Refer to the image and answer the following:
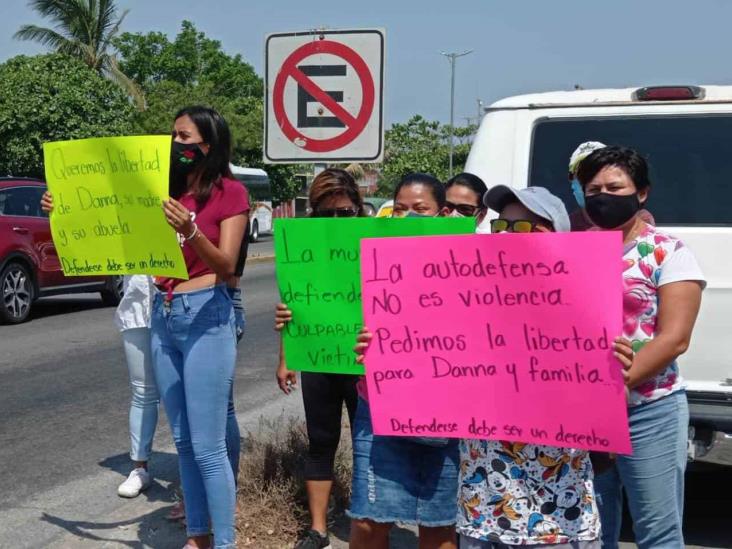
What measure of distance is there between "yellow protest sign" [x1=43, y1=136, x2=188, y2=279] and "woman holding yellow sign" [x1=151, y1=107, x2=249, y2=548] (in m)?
0.14

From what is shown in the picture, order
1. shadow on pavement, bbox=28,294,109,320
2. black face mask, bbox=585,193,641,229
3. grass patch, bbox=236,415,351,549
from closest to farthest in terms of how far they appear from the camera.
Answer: black face mask, bbox=585,193,641,229 < grass patch, bbox=236,415,351,549 < shadow on pavement, bbox=28,294,109,320

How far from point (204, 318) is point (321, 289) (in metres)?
0.59

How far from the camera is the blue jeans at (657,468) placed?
329cm

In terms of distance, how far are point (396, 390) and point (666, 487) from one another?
1.07m

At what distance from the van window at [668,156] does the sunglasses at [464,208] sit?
0.35 m

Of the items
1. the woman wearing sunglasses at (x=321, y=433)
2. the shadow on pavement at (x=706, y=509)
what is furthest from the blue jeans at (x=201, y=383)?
the shadow on pavement at (x=706, y=509)

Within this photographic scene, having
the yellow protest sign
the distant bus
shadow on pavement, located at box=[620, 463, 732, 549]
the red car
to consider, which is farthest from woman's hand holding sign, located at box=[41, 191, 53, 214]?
the distant bus

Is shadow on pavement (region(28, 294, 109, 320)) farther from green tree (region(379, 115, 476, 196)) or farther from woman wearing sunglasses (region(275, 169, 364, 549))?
Answer: green tree (region(379, 115, 476, 196))

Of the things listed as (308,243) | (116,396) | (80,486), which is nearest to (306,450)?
(80,486)

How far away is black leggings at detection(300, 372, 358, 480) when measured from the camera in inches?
175

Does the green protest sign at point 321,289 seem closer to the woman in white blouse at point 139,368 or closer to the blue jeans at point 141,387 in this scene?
the woman in white blouse at point 139,368

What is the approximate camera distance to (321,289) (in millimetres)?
3568

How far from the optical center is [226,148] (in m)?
4.03

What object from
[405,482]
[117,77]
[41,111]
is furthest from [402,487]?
[117,77]
